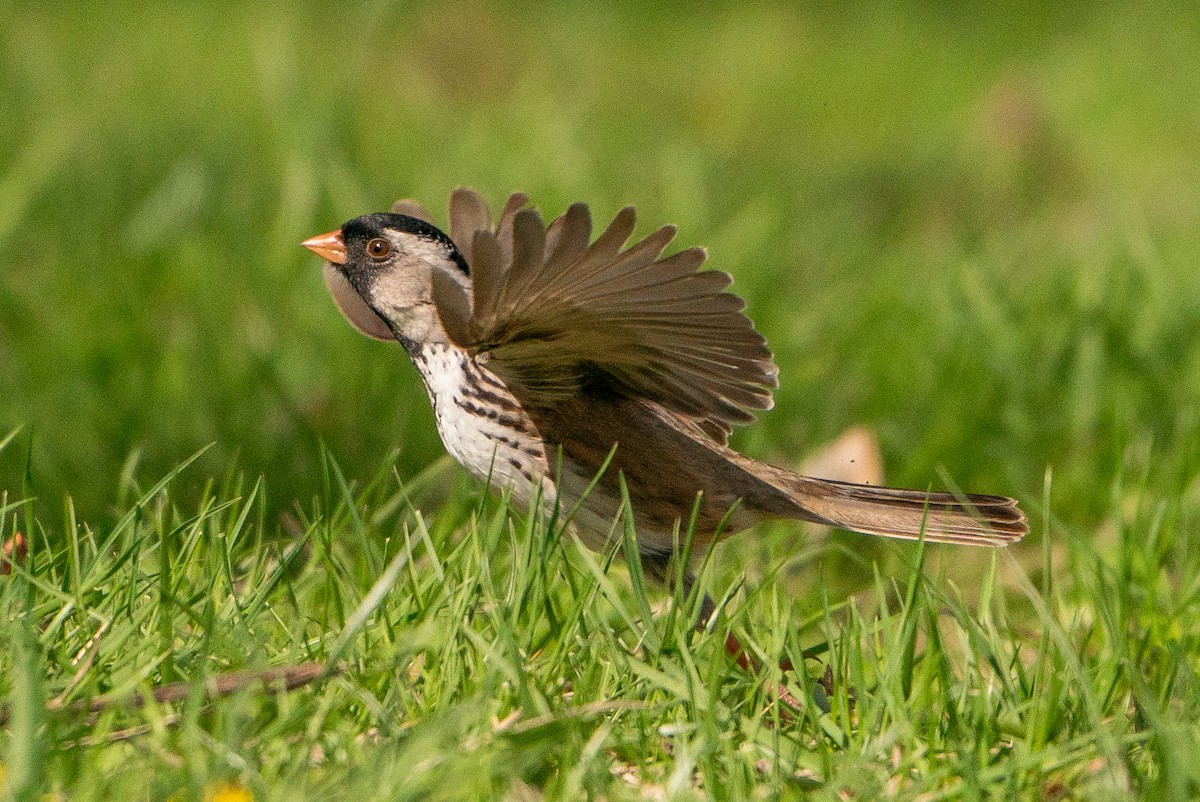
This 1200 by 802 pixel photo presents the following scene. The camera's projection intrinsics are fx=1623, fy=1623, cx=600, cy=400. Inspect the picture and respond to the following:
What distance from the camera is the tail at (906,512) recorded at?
3701 millimetres

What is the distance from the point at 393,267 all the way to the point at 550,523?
110 centimetres

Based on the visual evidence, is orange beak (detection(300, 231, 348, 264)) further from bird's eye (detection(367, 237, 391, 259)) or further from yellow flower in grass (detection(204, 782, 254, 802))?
yellow flower in grass (detection(204, 782, 254, 802))

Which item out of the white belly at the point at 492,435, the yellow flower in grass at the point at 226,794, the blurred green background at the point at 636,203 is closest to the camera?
the yellow flower in grass at the point at 226,794

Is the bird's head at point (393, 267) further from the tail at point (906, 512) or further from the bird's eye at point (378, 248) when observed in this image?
the tail at point (906, 512)

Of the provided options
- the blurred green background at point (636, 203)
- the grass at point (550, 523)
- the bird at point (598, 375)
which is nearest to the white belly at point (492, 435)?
the bird at point (598, 375)

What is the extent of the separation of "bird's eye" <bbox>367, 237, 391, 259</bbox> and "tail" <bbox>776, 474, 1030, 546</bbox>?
113 centimetres

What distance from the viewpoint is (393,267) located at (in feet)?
13.0

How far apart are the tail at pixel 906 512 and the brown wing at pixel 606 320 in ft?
0.97

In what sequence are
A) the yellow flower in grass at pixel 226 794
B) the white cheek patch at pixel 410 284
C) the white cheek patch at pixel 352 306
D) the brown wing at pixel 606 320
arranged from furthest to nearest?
the white cheek patch at pixel 352 306
the white cheek patch at pixel 410 284
the brown wing at pixel 606 320
the yellow flower in grass at pixel 226 794

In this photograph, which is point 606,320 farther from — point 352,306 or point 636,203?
point 636,203

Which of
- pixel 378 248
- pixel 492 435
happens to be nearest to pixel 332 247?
pixel 378 248

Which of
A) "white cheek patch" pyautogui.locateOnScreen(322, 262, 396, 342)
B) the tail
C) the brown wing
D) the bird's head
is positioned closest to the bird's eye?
the bird's head

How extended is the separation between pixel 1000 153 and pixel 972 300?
399 cm

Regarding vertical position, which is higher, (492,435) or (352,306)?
(352,306)
